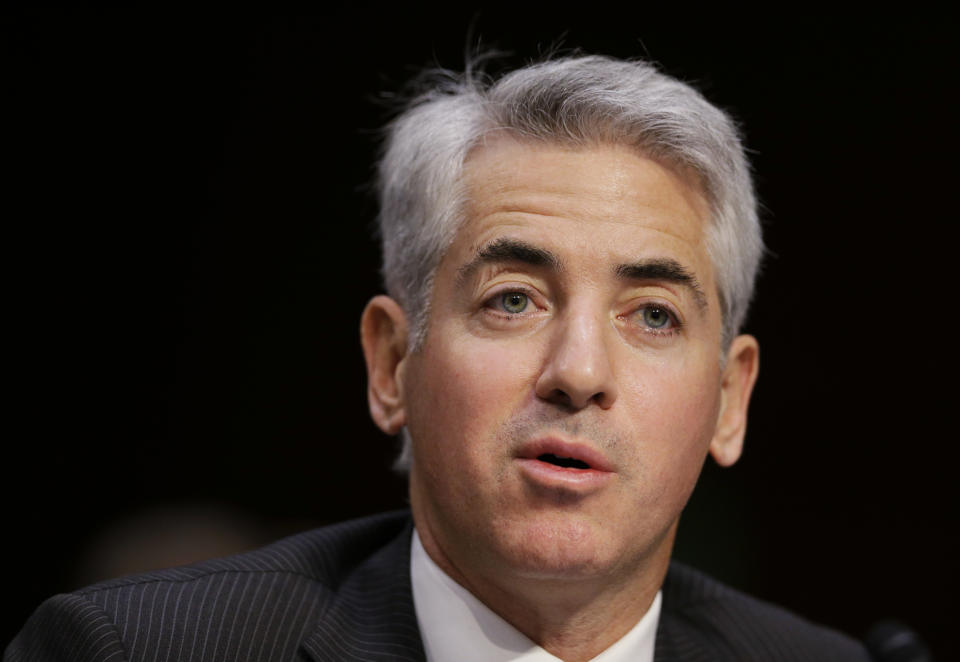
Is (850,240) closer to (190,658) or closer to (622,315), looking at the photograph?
(622,315)

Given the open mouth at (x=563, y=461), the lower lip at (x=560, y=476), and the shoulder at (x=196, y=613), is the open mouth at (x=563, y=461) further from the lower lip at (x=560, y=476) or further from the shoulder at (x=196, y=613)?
the shoulder at (x=196, y=613)

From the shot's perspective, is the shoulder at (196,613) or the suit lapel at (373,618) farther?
the suit lapel at (373,618)

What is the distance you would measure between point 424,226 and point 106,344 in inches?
73.1

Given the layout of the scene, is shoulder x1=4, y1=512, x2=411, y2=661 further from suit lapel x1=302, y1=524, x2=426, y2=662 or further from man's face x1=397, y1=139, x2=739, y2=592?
man's face x1=397, y1=139, x2=739, y2=592

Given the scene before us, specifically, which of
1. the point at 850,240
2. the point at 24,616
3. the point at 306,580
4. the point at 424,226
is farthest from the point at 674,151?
the point at 24,616

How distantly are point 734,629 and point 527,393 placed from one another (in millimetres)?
886

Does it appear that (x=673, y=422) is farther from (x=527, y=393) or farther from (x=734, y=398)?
(x=734, y=398)

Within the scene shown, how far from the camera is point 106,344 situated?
11.3 ft

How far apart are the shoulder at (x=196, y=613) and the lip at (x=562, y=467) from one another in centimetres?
49

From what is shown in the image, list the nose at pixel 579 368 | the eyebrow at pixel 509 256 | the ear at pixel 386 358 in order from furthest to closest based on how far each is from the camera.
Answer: the ear at pixel 386 358 → the eyebrow at pixel 509 256 → the nose at pixel 579 368

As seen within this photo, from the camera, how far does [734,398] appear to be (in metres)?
2.13

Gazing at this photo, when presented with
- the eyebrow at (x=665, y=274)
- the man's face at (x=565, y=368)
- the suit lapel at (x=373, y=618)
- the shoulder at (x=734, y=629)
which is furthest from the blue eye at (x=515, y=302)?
the shoulder at (x=734, y=629)

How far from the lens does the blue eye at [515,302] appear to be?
1785mm

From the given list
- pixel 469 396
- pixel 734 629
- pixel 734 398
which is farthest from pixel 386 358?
pixel 734 629
